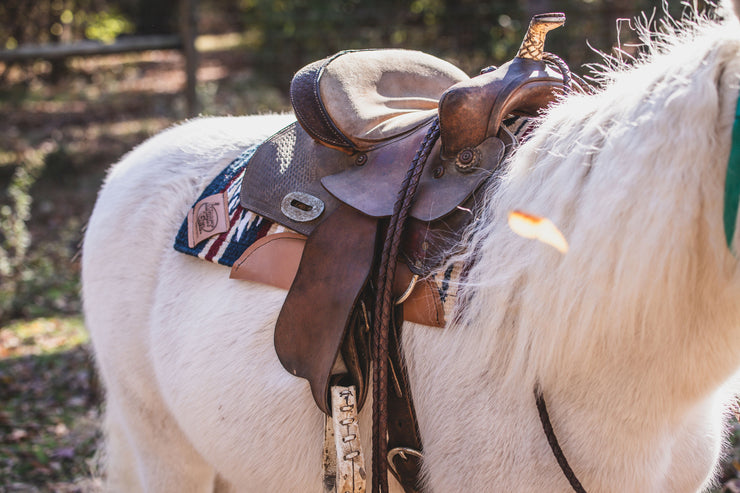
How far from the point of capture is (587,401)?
106 centimetres

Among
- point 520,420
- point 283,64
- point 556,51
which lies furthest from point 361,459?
point 283,64

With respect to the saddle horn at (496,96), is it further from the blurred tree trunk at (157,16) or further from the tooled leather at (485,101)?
the blurred tree trunk at (157,16)

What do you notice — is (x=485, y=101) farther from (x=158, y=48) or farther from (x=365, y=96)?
(x=158, y=48)

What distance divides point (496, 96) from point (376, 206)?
33 cm

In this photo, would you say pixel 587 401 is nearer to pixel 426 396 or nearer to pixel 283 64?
pixel 426 396

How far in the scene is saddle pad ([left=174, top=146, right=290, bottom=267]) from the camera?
1.51 meters

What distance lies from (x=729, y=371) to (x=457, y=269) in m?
0.48

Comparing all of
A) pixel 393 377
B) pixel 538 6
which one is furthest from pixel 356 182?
pixel 538 6

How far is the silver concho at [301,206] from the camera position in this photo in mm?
1404

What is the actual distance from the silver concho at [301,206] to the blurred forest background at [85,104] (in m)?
1.61

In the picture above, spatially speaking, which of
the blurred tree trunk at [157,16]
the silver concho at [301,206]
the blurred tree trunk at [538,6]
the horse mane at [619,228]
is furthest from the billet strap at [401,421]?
the blurred tree trunk at [157,16]

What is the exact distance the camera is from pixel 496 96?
122 centimetres

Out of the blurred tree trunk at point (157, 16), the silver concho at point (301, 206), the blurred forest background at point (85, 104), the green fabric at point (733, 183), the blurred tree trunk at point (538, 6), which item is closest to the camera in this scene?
the green fabric at point (733, 183)

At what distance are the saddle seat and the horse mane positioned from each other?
1.44 feet
